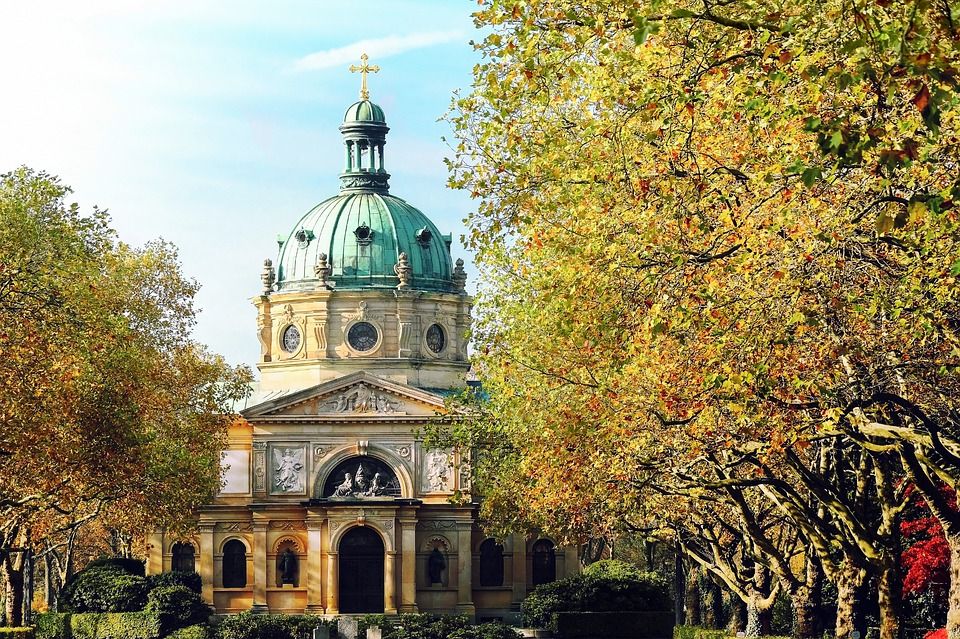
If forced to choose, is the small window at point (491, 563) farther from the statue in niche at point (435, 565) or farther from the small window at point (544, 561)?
the statue in niche at point (435, 565)

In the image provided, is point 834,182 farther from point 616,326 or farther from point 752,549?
point 752,549

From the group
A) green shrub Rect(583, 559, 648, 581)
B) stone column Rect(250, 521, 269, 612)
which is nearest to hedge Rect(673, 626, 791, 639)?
green shrub Rect(583, 559, 648, 581)

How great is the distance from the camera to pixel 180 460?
55625 mm

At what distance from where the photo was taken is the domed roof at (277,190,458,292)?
90.9 meters

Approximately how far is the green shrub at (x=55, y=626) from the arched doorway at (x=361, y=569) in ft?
69.4

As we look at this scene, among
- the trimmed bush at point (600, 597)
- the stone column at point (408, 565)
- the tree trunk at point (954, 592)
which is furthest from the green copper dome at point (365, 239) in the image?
the tree trunk at point (954, 592)

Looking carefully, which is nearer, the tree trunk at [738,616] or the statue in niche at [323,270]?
the tree trunk at [738,616]

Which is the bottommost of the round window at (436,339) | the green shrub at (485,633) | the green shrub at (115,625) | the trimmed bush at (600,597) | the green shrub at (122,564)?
the green shrub at (485,633)

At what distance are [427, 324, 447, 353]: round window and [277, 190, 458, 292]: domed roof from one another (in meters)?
2.26

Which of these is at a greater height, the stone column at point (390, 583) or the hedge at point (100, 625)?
the stone column at point (390, 583)

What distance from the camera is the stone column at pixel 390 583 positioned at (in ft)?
263

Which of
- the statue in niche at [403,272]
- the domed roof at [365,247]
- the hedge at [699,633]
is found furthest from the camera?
the domed roof at [365,247]

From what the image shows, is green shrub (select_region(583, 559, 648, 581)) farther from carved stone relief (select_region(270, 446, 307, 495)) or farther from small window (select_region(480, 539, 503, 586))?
carved stone relief (select_region(270, 446, 307, 495))

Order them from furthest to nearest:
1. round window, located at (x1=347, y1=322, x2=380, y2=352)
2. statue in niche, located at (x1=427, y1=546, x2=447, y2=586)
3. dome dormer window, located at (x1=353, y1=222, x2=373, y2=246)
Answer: dome dormer window, located at (x1=353, y1=222, x2=373, y2=246), round window, located at (x1=347, y1=322, x2=380, y2=352), statue in niche, located at (x1=427, y1=546, x2=447, y2=586)
